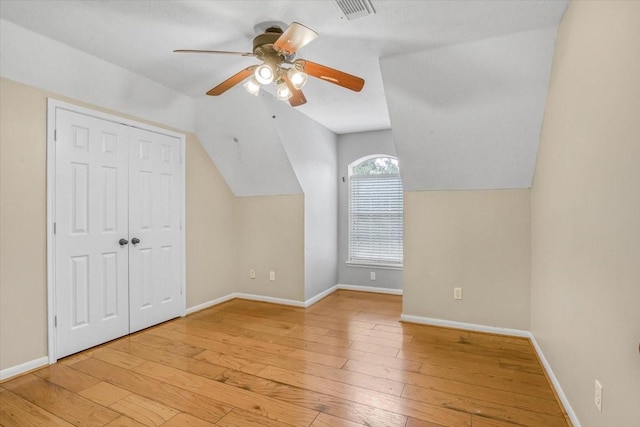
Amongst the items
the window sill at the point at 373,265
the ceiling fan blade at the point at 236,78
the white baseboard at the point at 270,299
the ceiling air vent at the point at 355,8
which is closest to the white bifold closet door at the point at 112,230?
the white baseboard at the point at 270,299

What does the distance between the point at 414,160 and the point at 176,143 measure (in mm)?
2655

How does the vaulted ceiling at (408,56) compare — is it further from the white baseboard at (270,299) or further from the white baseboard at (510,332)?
the white baseboard at (270,299)

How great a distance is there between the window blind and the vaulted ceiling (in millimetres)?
1337

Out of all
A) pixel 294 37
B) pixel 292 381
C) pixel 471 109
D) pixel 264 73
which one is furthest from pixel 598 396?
pixel 264 73

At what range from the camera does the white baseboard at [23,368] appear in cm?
232

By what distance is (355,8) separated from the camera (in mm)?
2006

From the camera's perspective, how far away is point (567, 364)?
Answer: 1.95 meters

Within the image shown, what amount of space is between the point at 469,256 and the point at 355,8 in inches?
101

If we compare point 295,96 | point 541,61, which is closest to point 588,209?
point 541,61

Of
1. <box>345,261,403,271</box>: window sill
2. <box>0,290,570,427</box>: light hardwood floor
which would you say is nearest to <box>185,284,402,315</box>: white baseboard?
<box>345,261,403,271</box>: window sill

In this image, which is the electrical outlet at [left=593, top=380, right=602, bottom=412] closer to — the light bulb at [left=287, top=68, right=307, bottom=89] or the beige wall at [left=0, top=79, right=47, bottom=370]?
the light bulb at [left=287, top=68, right=307, bottom=89]

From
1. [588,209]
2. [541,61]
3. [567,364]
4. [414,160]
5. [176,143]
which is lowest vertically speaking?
[567,364]

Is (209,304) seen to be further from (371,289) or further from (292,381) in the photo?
(371,289)

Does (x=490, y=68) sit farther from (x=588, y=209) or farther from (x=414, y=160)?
(x=588, y=209)
